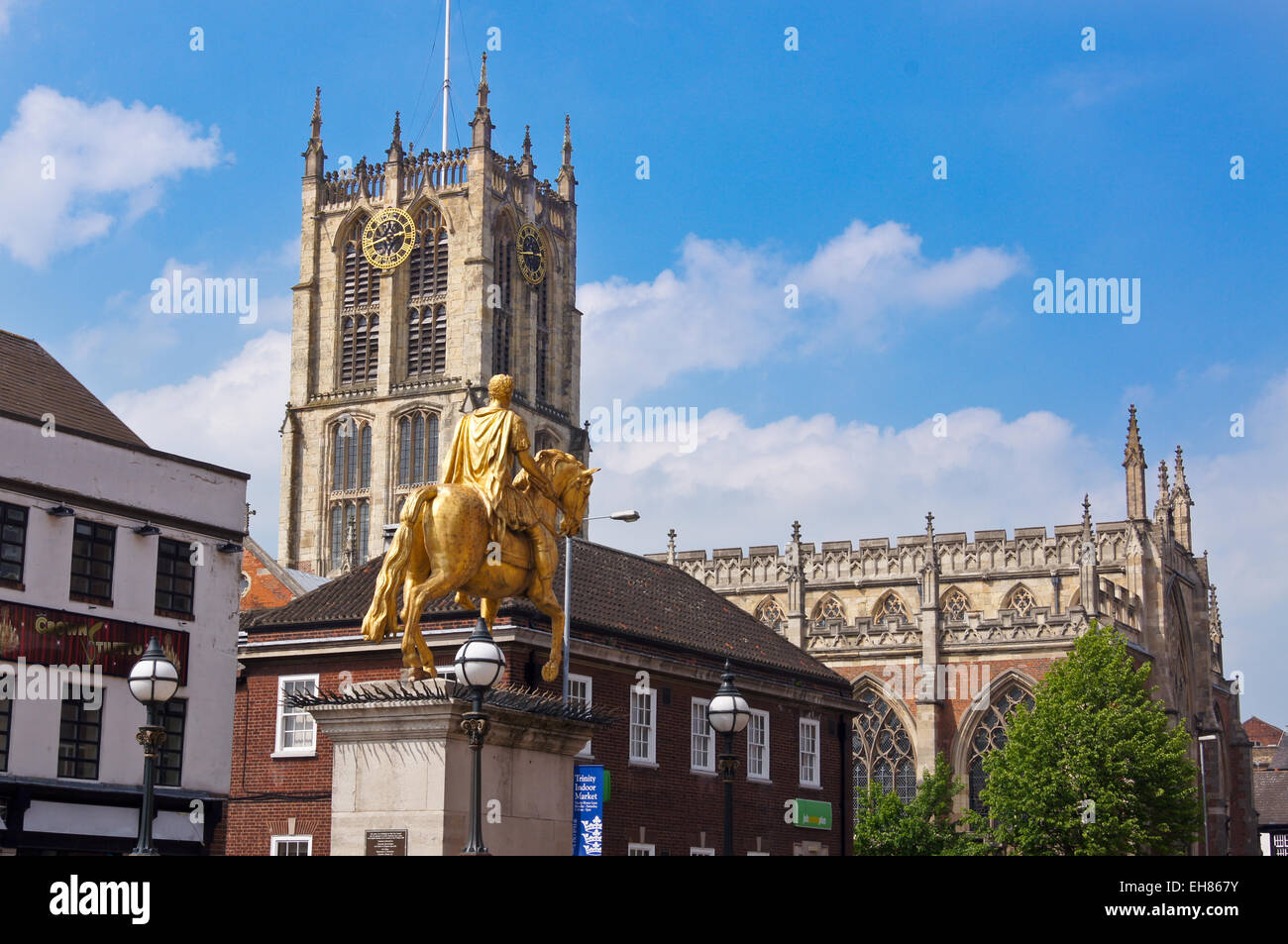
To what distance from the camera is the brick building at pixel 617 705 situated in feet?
116

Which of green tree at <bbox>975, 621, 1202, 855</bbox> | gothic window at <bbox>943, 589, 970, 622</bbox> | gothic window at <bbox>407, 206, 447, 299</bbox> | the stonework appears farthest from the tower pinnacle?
gothic window at <bbox>407, 206, 447, 299</bbox>

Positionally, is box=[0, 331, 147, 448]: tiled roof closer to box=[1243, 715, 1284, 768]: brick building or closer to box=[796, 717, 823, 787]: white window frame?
box=[796, 717, 823, 787]: white window frame

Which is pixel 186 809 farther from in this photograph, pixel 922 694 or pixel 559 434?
pixel 559 434

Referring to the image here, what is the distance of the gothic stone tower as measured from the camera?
10438cm

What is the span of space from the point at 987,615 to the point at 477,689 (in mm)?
66118

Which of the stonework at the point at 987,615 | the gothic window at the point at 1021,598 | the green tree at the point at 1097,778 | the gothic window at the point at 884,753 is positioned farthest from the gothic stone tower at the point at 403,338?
the green tree at the point at 1097,778

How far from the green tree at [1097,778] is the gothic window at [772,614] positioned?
24.1 m

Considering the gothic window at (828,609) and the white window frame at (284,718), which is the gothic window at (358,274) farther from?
the white window frame at (284,718)

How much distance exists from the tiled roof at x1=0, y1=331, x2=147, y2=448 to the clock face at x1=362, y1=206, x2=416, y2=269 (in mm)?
66397

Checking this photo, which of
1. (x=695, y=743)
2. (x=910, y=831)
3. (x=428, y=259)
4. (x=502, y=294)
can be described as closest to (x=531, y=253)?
(x=502, y=294)

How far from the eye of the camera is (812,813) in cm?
4259

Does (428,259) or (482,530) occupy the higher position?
(428,259)

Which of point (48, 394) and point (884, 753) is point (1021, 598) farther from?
point (48, 394)

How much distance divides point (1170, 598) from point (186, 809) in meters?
54.9
